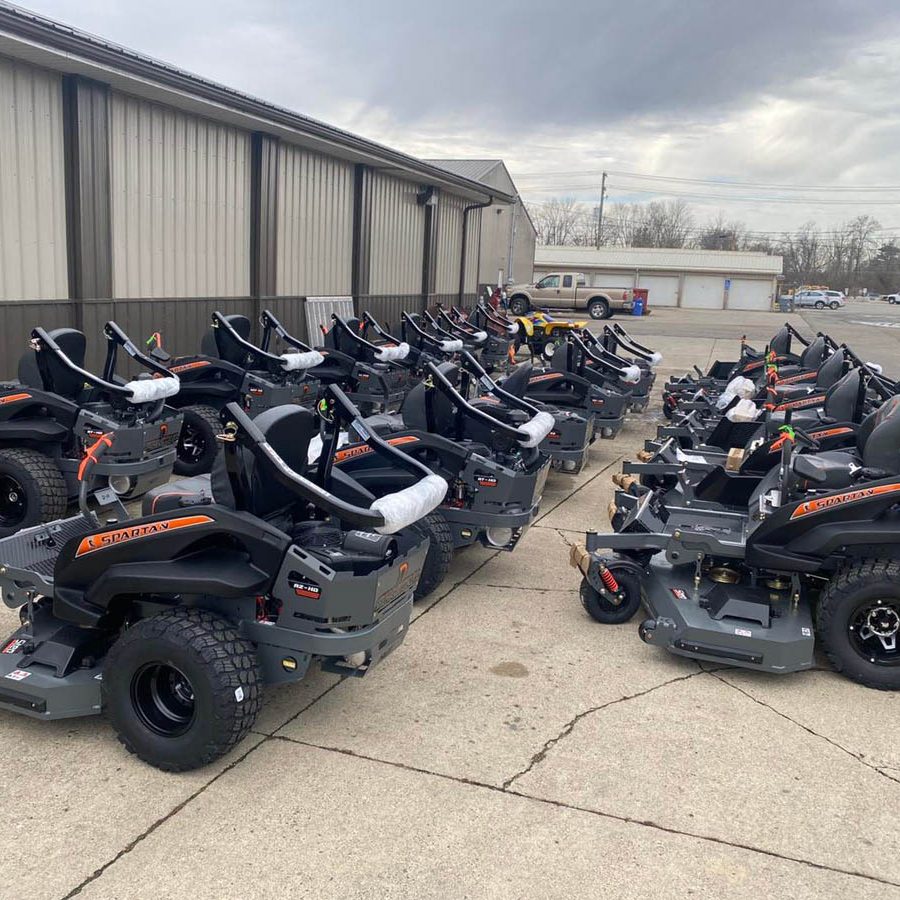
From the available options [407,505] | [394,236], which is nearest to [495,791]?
[407,505]

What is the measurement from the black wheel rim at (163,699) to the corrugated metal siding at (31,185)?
740 cm

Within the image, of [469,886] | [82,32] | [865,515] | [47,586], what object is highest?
[82,32]

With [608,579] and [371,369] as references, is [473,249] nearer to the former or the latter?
[371,369]

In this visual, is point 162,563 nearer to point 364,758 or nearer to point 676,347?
point 364,758

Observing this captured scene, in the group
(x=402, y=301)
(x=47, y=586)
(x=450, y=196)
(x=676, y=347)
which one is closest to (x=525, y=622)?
(x=47, y=586)

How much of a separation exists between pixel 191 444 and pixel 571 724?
5.34 meters

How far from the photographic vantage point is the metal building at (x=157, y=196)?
9.74 metres

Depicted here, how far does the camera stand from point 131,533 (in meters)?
3.77

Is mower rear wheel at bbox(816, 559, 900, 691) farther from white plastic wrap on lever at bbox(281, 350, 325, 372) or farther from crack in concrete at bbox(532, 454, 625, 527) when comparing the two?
white plastic wrap on lever at bbox(281, 350, 325, 372)

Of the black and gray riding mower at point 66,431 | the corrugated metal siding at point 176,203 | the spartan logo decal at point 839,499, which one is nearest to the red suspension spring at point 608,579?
the spartan logo decal at point 839,499

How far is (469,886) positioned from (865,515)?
2877 millimetres

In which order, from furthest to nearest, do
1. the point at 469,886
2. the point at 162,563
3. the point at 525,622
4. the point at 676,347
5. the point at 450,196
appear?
the point at 676,347, the point at 450,196, the point at 525,622, the point at 162,563, the point at 469,886

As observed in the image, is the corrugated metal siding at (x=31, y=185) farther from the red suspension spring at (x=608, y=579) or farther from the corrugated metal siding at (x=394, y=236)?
the corrugated metal siding at (x=394, y=236)

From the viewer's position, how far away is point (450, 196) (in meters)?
24.1
